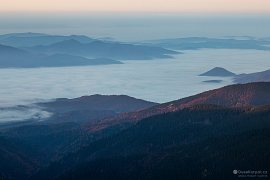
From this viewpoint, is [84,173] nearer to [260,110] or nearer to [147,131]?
[147,131]

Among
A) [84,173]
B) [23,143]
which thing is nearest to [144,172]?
[84,173]

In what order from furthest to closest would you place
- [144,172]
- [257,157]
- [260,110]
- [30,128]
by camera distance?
[30,128] < [260,110] < [144,172] < [257,157]

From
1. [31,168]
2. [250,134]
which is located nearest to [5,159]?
[31,168]

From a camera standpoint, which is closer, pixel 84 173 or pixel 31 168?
pixel 84 173

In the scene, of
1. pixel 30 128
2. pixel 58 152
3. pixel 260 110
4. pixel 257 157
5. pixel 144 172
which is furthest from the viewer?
pixel 30 128

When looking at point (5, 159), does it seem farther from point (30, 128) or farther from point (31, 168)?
point (30, 128)

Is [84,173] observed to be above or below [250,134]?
below
